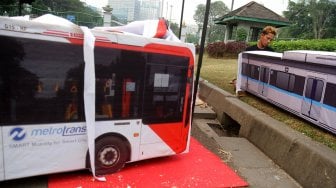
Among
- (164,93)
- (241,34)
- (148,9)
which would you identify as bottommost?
(164,93)

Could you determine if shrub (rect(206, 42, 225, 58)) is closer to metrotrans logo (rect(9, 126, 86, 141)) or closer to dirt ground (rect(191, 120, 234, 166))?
dirt ground (rect(191, 120, 234, 166))

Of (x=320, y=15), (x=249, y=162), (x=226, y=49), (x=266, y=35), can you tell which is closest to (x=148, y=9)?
(x=320, y=15)

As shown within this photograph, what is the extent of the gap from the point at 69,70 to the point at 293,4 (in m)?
67.6

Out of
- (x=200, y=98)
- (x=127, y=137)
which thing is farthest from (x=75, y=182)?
(x=200, y=98)

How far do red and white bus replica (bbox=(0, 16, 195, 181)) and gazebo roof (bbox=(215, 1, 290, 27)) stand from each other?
25.3m

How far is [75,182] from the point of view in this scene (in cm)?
545

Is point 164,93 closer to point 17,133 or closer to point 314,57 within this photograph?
point 17,133

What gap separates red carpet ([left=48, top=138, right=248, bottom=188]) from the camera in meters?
5.52

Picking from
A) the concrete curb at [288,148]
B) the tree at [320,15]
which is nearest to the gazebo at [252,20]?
the concrete curb at [288,148]

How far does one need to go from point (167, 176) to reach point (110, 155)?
3.64 ft

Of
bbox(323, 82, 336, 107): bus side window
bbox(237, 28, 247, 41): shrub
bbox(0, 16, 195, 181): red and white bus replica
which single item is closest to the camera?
bbox(0, 16, 195, 181): red and white bus replica

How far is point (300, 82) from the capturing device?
830 cm

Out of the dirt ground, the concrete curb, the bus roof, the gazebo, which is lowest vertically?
the dirt ground

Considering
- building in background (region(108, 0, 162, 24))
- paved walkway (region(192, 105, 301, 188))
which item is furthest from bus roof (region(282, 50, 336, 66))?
building in background (region(108, 0, 162, 24))
